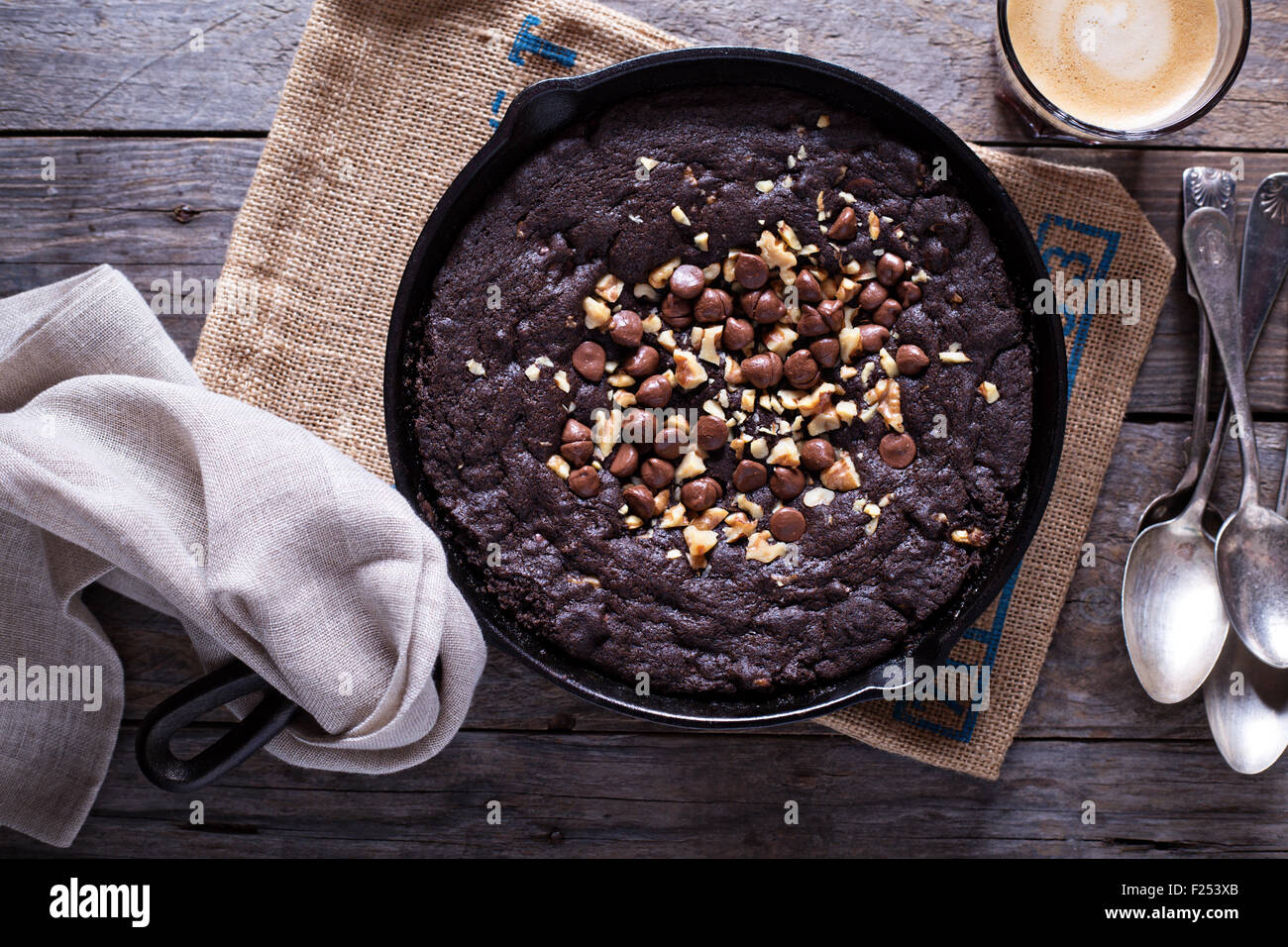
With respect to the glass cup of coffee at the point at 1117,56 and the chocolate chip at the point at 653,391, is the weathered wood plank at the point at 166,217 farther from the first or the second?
the chocolate chip at the point at 653,391

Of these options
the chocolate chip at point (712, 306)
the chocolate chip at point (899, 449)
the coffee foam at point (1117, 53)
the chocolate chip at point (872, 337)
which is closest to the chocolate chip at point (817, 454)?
the chocolate chip at point (899, 449)

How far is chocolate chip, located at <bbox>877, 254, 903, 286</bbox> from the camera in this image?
182cm

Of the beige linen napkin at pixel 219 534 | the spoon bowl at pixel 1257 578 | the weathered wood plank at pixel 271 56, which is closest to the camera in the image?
the beige linen napkin at pixel 219 534

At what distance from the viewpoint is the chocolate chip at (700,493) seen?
1861mm

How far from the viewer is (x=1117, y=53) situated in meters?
1.92

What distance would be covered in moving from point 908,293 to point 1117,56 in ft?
2.33

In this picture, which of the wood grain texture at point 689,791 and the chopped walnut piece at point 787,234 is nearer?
the chopped walnut piece at point 787,234

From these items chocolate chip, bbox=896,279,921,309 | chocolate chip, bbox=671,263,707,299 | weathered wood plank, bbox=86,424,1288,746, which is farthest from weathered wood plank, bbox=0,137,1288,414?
chocolate chip, bbox=671,263,707,299

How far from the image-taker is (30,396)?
6.35ft

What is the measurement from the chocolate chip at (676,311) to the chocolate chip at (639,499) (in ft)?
1.13

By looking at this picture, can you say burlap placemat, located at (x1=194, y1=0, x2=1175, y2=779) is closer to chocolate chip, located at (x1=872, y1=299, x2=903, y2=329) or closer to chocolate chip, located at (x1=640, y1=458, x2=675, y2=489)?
chocolate chip, located at (x1=872, y1=299, x2=903, y2=329)

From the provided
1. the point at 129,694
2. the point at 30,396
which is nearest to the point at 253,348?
the point at 30,396

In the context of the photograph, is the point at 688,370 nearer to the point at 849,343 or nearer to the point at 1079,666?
the point at 849,343

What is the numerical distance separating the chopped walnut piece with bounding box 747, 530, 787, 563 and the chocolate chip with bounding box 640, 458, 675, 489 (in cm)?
22
